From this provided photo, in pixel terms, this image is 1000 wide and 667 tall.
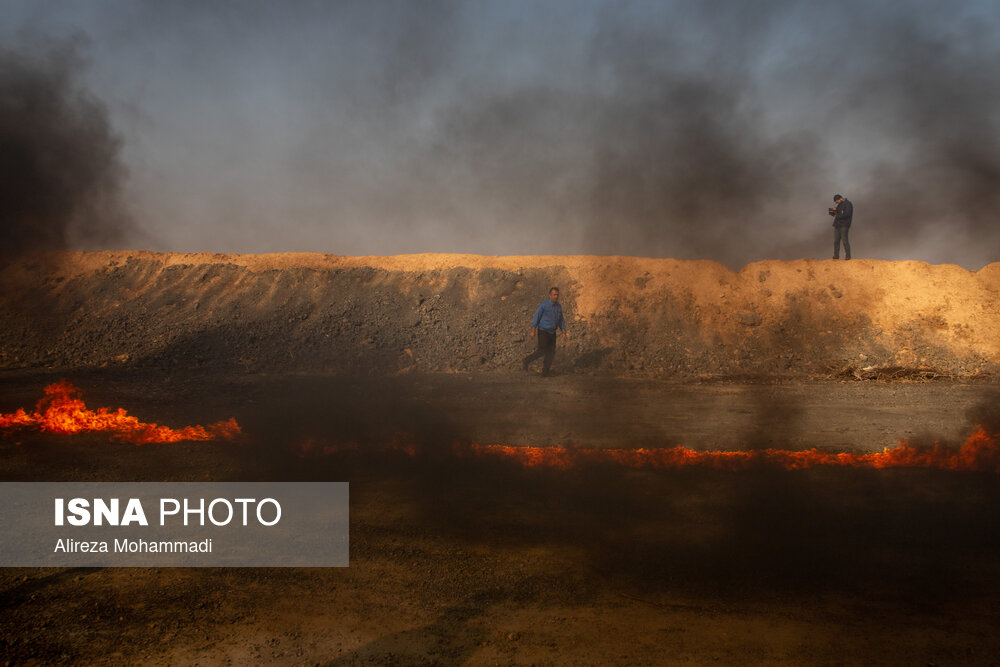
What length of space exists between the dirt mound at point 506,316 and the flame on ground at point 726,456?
877 cm

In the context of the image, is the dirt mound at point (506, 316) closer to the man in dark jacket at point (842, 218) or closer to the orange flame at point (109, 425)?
the man in dark jacket at point (842, 218)

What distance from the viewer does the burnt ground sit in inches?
165

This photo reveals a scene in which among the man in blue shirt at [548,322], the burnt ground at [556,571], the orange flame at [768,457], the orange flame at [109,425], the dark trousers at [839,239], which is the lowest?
the burnt ground at [556,571]

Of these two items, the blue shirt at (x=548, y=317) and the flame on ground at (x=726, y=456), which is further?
the blue shirt at (x=548, y=317)

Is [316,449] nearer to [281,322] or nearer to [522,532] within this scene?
[522,532]

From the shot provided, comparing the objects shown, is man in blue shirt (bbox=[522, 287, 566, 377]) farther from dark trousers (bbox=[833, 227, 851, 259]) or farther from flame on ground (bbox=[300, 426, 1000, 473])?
dark trousers (bbox=[833, 227, 851, 259])

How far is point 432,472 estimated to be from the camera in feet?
26.4

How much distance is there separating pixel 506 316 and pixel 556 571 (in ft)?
54.2

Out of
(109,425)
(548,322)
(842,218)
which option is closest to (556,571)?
(109,425)

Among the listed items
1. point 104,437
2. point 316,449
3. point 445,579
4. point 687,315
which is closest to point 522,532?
point 445,579

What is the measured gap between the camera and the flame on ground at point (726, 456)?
8.20 m

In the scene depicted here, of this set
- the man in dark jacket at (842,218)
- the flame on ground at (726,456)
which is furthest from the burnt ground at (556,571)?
the man in dark jacket at (842,218)

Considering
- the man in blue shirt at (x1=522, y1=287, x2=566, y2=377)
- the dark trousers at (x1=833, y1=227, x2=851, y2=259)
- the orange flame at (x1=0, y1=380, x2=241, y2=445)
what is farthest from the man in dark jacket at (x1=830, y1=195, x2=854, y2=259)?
the orange flame at (x1=0, y1=380, x2=241, y2=445)

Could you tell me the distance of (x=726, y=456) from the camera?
8.48m
